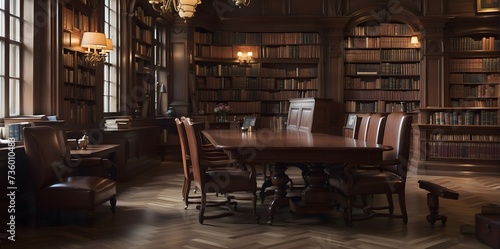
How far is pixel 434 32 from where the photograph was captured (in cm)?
1068

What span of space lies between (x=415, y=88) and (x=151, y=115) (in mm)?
5558

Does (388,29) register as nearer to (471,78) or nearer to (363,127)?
(471,78)

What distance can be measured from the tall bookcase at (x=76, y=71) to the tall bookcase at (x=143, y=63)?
118cm

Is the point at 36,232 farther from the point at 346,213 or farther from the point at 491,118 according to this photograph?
the point at 491,118

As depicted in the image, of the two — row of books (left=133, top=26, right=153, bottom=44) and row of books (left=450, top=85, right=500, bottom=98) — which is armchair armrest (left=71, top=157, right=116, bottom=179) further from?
row of books (left=450, top=85, right=500, bottom=98)

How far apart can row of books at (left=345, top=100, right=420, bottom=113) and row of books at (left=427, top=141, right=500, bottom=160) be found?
2.74m

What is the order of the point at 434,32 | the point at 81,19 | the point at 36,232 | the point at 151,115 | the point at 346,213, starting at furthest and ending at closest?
the point at 434,32 → the point at 151,115 → the point at 81,19 → the point at 346,213 → the point at 36,232

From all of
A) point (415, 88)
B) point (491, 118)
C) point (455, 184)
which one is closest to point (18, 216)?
point (455, 184)

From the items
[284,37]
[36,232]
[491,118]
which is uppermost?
[284,37]

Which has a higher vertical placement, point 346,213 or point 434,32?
point 434,32

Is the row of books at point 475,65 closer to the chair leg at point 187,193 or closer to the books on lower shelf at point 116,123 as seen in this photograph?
the books on lower shelf at point 116,123

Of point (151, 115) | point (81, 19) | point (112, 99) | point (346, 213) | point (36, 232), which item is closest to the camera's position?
point (36, 232)

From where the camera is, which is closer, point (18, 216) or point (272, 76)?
point (18, 216)

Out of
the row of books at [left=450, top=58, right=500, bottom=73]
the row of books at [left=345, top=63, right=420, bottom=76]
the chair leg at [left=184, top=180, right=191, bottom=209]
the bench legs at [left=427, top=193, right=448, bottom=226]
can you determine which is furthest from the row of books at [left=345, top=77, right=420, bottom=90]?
the bench legs at [left=427, top=193, right=448, bottom=226]
